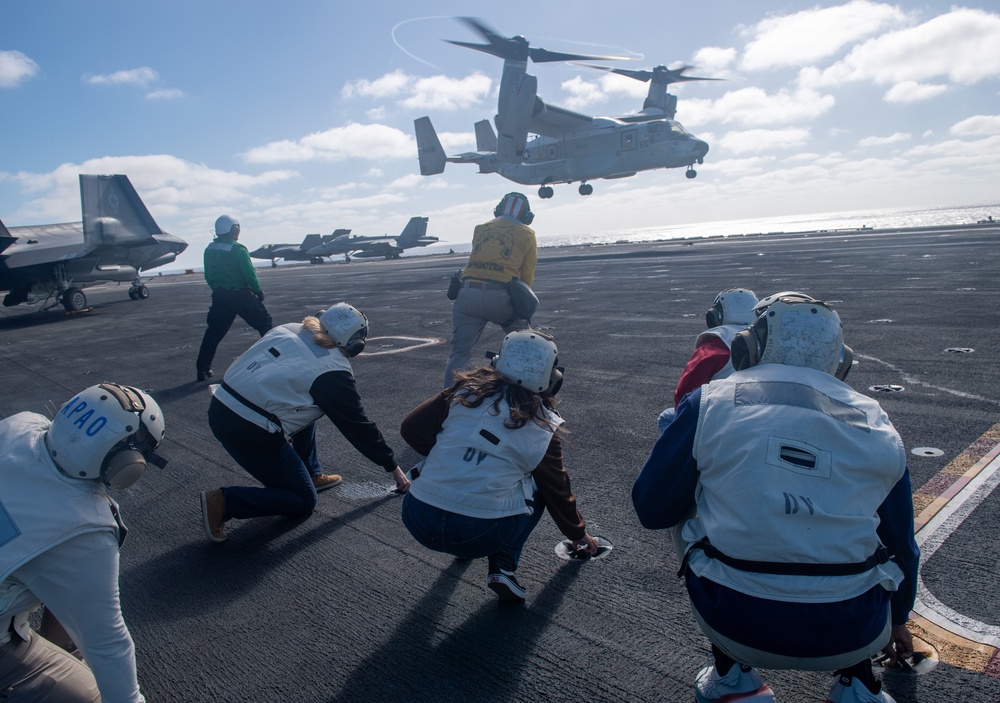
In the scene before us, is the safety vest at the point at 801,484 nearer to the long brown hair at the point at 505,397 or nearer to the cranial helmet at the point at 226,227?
the long brown hair at the point at 505,397

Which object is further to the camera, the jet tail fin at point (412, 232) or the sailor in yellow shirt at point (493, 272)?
the jet tail fin at point (412, 232)

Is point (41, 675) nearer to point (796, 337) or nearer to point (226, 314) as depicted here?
point (796, 337)

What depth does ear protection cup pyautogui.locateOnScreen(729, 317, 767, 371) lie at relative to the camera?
2.39 metres

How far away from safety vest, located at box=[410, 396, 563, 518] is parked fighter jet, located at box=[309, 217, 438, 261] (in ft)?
200

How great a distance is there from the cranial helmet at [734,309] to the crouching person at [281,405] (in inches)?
90.2

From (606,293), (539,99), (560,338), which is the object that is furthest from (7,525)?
(539,99)

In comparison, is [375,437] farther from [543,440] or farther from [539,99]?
[539,99]

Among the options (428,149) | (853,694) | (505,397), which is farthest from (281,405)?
(428,149)

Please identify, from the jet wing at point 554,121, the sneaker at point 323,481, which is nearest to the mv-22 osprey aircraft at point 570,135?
the jet wing at point 554,121

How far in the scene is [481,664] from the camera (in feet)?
9.74

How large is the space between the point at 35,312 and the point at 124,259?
12.2 ft

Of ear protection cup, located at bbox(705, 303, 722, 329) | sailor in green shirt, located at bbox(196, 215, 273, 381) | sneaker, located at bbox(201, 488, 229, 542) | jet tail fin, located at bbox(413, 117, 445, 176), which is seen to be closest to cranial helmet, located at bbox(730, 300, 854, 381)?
ear protection cup, located at bbox(705, 303, 722, 329)

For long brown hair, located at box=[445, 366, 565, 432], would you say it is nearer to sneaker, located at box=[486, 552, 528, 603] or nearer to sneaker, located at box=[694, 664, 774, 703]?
sneaker, located at box=[486, 552, 528, 603]

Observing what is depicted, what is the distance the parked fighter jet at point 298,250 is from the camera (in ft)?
210
